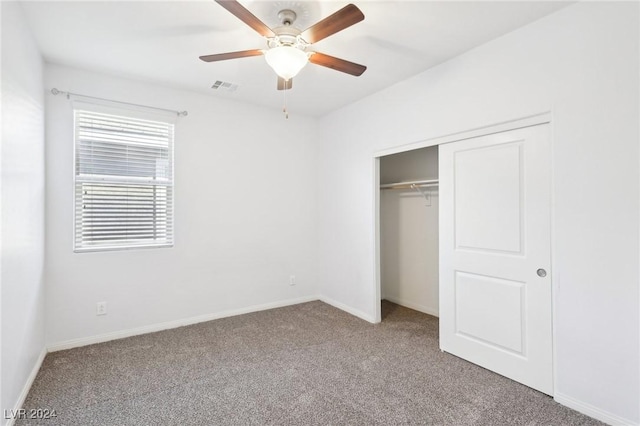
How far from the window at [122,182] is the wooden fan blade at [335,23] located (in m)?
2.27

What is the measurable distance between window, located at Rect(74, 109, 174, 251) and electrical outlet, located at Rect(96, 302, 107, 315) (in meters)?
0.55

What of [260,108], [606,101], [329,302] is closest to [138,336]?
[329,302]

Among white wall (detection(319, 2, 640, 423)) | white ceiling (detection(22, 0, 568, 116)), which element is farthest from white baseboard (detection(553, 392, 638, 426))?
white ceiling (detection(22, 0, 568, 116))

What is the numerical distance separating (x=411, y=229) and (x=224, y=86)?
2.87 m

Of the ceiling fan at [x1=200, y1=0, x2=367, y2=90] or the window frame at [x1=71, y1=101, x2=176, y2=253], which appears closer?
the ceiling fan at [x1=200, y1=0, x2=367, y2=90]

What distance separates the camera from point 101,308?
318 centimetres

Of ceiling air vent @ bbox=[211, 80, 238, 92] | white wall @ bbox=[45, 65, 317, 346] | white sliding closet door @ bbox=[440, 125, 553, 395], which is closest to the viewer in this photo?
white sliding closet door @ bbox=[440, 125, 553, 395]

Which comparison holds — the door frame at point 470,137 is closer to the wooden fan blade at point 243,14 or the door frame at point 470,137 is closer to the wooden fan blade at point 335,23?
the wooden fan blade at point 335,23

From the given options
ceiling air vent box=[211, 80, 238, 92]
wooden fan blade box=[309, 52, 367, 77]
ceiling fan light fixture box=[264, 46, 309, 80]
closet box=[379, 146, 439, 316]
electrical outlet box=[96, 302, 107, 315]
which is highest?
ceiling air vent box=[211, 80, 238, 92]

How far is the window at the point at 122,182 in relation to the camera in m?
3.11

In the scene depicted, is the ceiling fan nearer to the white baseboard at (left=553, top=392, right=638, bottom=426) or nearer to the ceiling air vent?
the ceiling air vent

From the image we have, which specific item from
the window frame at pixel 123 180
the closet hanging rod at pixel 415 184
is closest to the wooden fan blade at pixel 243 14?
the window frame at pixel 123 180

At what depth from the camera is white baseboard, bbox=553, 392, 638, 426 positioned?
1933mm

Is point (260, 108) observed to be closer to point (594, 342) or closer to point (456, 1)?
point (456, 1)
